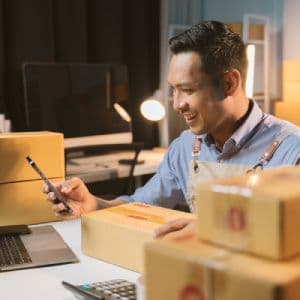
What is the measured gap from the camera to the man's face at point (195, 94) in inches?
64.9

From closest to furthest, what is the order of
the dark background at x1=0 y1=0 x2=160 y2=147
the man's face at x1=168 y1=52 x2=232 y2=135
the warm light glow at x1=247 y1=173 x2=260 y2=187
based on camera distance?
the warm light glow at x1=247 y1=173 x2=260 y2=187 < the man's face at x1=168 y1=52 x2=232 y2=135 < the dark background at x1=0 y1=0 x2=160 y2=147

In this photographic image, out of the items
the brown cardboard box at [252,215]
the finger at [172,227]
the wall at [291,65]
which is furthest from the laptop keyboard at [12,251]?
the wall at [291,65]

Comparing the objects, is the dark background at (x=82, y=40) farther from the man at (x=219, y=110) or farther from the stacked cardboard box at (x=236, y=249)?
the stacked cardboard box at (x=236, y=249)

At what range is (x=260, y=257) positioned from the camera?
69 cm

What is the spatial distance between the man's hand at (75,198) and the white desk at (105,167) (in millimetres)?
1341

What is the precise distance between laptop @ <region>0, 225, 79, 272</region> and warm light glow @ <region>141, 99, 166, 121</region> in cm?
230

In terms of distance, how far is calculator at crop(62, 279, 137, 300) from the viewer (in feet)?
3.50

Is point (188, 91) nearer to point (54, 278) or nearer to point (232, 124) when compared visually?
point (232, 124)

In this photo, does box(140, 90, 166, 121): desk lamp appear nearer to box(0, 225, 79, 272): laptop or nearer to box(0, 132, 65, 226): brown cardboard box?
box(0, 132, 65, 226): brown cardboard box

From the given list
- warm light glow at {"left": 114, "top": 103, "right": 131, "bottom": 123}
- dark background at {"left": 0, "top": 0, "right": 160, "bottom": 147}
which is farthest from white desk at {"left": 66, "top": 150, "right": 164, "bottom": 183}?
dark background at {"left": 0, "top": 0, "right": 160, "bottom": 147}

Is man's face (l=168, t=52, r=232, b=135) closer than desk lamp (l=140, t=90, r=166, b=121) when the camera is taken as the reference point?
Yes

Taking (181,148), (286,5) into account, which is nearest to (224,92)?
(181,148)

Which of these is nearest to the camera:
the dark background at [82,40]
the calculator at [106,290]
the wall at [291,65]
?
the calculator at [106,290]

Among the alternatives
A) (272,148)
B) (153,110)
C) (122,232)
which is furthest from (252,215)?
(153,110)
